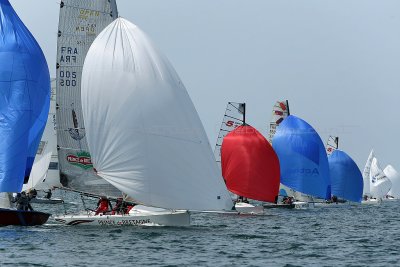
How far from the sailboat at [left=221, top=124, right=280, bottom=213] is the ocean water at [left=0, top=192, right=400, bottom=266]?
9228mm

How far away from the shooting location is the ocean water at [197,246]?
2758 centimetres

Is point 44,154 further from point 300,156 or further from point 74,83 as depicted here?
point 74,83

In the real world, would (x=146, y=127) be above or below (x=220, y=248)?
above

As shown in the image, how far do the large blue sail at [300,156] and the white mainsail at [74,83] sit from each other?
26.0 m

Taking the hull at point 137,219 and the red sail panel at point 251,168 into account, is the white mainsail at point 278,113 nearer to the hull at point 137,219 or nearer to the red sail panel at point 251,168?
the red sail panel at point 251,168

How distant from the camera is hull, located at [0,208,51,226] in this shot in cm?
3447

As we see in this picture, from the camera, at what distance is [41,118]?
35.3 meters

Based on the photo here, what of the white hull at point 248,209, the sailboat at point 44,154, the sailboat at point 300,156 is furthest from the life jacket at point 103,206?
the sailboat at point 300,156

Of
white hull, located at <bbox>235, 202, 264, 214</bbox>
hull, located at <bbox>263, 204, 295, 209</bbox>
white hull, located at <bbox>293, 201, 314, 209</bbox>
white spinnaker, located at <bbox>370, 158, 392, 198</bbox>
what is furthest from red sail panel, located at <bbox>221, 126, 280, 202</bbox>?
white spinnaker, located at <bbox>370, 158, 392, 198</bbox>

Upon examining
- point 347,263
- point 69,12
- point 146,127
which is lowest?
point 347,263

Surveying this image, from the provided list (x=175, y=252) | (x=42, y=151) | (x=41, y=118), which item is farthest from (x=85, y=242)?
(x=42, y=151)

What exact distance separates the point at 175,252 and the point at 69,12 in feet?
40.7

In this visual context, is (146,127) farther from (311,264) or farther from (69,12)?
(311,264)

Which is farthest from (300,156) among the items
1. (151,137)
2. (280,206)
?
(151,137)
